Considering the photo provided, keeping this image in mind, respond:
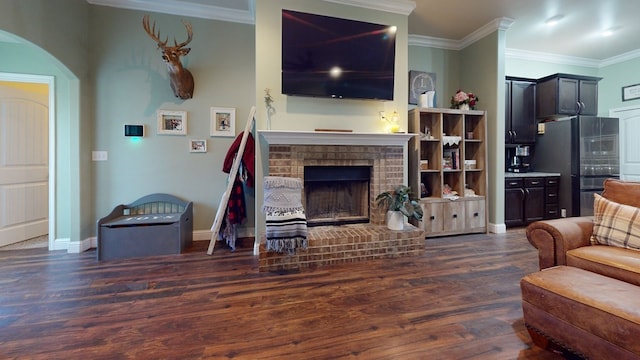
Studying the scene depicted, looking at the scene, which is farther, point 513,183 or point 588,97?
point 588,97

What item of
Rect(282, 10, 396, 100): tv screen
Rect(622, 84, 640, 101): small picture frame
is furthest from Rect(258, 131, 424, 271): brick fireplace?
Rect(622, 84, 640, 101): small picture frame

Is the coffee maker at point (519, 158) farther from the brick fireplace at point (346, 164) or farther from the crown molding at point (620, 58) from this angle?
the brick fireplace at point (346, 164)

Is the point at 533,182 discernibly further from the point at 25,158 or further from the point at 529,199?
the point at 25,158

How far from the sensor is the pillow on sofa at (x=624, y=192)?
187 cm

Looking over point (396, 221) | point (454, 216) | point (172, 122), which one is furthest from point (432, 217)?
point (172, 122)

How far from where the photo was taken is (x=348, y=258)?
277 cm

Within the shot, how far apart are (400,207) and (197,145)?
2637 millimetres

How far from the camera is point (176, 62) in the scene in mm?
3082

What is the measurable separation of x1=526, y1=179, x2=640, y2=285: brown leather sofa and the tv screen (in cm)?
210

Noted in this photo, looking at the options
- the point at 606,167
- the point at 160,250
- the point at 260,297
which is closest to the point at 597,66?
the point at 606,167

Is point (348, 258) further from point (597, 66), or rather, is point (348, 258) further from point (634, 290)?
point (597, 66)

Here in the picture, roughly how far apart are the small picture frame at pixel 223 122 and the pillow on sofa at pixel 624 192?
3713mm

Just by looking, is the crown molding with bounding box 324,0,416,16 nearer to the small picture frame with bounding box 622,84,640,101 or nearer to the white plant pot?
the white plant pot

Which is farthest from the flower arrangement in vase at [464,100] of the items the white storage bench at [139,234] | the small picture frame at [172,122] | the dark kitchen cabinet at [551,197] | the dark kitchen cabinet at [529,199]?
the white storage bench at [139,234]
